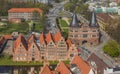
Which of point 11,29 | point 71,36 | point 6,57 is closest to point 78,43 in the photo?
point 71,36

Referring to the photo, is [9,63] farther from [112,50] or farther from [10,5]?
[10,5]

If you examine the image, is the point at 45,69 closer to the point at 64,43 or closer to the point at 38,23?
the point at 64,43

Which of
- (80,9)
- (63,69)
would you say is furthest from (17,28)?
(63,69)

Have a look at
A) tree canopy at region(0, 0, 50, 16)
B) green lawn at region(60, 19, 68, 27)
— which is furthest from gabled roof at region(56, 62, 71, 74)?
tree canopy at region(0, 0, 50, 16)

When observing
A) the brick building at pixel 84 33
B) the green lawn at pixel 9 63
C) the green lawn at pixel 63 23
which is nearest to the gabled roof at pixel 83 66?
the green lawn at pixel 9 63

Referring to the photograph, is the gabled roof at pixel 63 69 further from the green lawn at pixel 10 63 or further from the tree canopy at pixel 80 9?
the tree canopy at pixel 80 9

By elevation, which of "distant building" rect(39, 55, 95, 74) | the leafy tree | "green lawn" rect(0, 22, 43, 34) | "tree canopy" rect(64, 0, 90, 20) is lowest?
"tree canopy" rect(64, 0, 90, 20)

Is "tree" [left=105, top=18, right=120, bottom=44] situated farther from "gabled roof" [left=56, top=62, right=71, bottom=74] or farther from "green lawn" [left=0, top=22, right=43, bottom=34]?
"gabled roof" [left=56, top=62, right=71, bottom=74]
